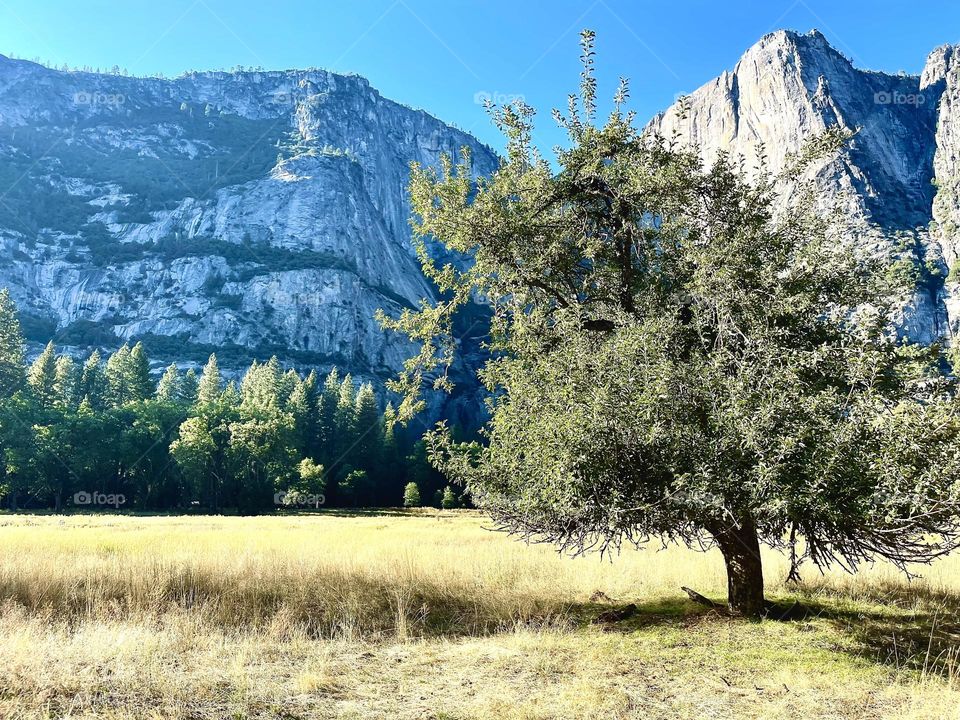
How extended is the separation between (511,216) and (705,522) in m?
7.50

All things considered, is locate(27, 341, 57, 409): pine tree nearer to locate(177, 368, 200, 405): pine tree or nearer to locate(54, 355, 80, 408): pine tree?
locate(54, 355, 80, 408): pine tree

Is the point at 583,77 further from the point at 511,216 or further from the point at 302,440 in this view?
the point at 302,440

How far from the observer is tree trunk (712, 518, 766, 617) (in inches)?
445

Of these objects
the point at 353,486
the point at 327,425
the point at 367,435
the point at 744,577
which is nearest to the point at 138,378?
the point at 327,425

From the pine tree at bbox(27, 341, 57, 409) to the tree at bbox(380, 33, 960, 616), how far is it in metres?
103

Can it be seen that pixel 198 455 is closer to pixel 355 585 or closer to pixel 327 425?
pixel 327 425

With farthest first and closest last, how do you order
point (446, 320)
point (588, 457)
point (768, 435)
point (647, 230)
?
1. point (446, 320)
2. point (647, 230)
3. point (588, 457)
4. point (768, 435)

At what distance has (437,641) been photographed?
34.8ft

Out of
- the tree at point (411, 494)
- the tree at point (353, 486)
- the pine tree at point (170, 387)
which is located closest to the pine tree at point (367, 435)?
the tree at point (353, 486)

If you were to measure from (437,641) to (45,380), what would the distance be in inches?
4348

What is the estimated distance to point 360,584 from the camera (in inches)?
534

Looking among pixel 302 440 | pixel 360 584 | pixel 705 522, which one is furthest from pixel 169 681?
pixel 302 440

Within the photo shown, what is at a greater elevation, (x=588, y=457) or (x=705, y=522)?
(x=588, y=457)

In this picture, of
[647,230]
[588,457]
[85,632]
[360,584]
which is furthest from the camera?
[360,584]
